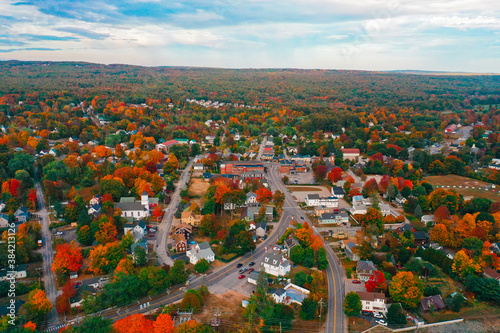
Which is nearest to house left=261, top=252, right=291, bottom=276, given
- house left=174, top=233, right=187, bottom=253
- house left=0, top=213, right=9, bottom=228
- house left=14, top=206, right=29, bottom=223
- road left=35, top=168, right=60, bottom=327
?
house left=174, top=233, right=187, bottom=253

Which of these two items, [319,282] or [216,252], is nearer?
[319,282]

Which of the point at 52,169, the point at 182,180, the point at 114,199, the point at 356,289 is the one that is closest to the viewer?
the point at 356,289

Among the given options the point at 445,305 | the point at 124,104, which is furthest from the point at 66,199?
the point at 124,104

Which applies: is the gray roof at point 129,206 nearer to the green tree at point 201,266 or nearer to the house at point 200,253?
the house at point 200,253

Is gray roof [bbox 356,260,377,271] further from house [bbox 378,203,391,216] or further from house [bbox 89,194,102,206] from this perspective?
house [bbox 89,194,102,206]

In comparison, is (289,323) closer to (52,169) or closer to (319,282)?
(319,282)
